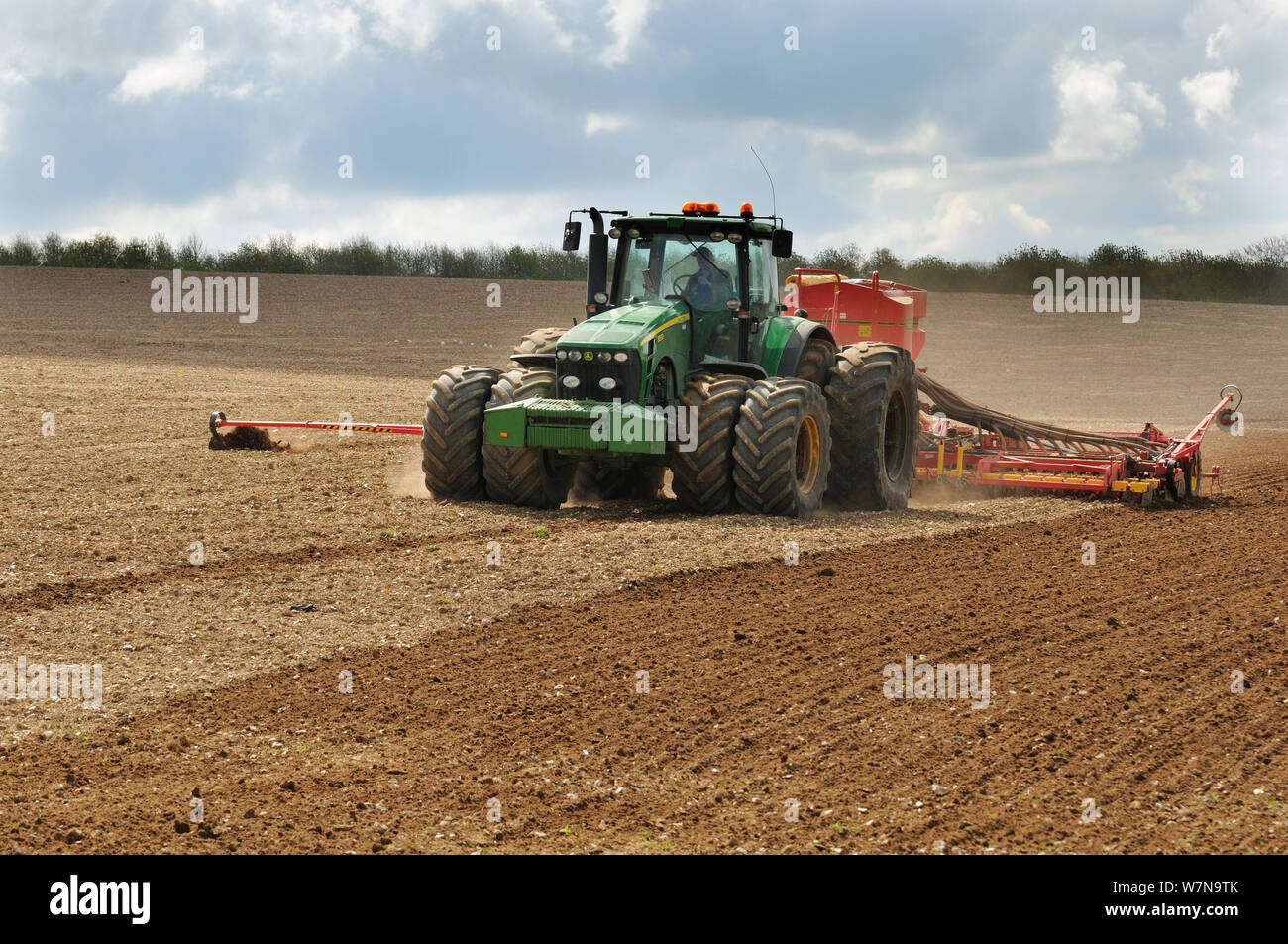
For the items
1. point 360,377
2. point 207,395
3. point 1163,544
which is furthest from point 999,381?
point 1163,544

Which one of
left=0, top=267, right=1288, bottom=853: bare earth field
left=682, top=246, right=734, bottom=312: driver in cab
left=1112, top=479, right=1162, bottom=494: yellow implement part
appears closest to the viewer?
left=0, top=267, right=1288, bottom=853: bare earth field

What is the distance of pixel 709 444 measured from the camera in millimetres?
11477

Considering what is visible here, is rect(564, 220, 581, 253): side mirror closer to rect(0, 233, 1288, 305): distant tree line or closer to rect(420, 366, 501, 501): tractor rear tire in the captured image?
rect(420, 366, 501, 501): tractor rear tire

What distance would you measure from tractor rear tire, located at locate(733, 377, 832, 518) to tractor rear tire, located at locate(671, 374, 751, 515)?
0.09 m

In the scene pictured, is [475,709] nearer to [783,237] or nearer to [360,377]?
[783,237]

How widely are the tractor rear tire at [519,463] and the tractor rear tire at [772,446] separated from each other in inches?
68.7

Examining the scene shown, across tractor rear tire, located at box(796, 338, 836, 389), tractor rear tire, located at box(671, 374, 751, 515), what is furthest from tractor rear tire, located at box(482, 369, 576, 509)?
tractor rear tire, located at box(796, 338, 836, 389)

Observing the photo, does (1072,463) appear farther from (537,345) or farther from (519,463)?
(519,463)

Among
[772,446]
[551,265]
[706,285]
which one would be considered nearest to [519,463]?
[772,446]

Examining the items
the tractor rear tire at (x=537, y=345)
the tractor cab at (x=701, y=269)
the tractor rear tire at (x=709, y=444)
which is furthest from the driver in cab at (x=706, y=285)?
the tractor rear tire at (x=537, y=345)

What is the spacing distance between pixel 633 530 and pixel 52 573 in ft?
14.2

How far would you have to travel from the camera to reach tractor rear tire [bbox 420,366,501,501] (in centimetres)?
1216

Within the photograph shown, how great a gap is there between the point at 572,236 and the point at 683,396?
1864 millimetres

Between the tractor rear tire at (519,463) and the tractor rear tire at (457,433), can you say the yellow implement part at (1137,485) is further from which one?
the tractor rear tire at (457,433)
